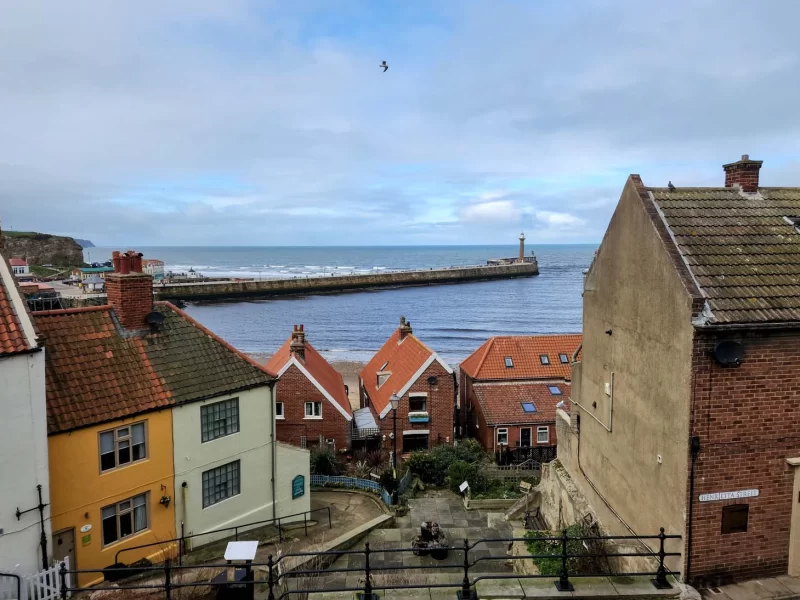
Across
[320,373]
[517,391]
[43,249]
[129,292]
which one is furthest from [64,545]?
[43,249]

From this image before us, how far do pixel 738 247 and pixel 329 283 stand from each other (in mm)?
130082

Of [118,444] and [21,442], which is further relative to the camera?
[118,444]

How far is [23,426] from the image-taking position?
10844 millimetres

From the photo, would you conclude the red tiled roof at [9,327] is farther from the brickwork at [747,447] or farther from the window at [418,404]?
the window at [418,404]

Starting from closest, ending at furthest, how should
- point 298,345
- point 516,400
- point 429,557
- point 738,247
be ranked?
1. point 738,247
2. point 429,557
3. point 298,345
4. point 516,400

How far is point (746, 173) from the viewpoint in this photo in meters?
11.8

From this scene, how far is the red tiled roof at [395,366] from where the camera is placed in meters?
30.5

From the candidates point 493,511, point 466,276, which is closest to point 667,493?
point 493,511

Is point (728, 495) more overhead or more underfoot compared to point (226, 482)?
more overhead

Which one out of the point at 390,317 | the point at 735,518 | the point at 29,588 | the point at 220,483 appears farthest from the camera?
the point at 390,317

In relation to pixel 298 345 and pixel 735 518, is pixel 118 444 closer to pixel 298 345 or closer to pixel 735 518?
pixel 735 518

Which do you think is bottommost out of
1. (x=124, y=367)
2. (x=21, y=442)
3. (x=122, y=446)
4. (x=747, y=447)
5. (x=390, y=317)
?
(x=390, y=317)

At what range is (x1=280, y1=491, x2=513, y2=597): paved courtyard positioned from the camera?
516 inches

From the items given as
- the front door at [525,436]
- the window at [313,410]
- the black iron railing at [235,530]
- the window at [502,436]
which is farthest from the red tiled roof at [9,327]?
the front door at [525,436]
